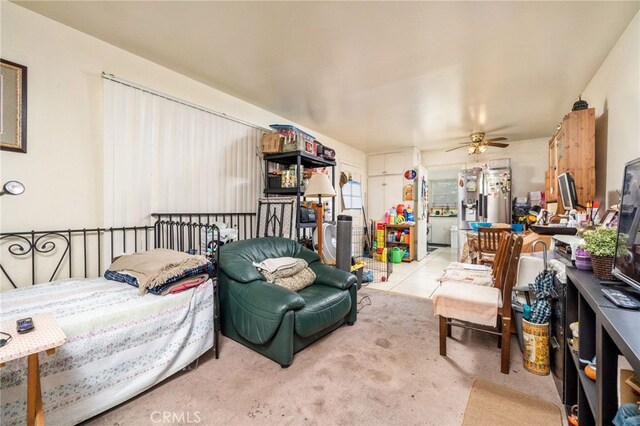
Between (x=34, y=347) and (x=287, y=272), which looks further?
(x=287, y=272)

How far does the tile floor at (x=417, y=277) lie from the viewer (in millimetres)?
3672

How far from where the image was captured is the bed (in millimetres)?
1248

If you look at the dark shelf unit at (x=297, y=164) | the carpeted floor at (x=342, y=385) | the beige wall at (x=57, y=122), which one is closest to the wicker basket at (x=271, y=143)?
the dark shelf unit at (x=297, y=164)

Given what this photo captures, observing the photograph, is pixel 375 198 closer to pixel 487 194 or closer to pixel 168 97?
pixel 487 194

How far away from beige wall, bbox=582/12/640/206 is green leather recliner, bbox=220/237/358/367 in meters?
2.33

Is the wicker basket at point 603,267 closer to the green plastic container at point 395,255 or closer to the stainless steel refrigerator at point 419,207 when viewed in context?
the green plastic container at point 395,255

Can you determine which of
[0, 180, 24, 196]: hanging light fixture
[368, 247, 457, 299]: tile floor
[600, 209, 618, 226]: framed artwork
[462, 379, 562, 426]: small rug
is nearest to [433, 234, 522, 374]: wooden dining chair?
→ [462, 379, 562, 426]: small rug

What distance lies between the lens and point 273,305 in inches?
73.9

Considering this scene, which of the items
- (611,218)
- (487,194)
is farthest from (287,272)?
(487,194)

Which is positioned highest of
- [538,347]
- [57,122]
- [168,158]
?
[57,122]

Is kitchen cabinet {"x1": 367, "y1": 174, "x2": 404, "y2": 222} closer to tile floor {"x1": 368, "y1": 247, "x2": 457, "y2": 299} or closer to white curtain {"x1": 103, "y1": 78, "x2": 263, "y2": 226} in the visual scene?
tile floor {"x1": 368, "y1": 247, "x2": 457, "y2": 299}

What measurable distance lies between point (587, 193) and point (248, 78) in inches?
135

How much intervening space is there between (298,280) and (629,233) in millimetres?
2058

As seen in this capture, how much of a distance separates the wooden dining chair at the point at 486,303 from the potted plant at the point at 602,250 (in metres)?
0.53
